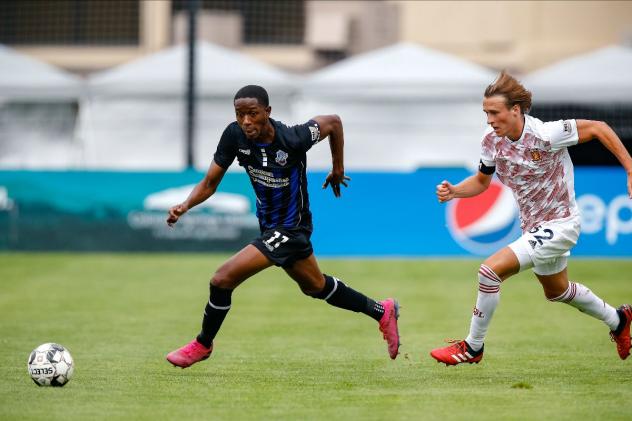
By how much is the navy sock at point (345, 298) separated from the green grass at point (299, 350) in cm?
46

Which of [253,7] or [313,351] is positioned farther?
[253,7]

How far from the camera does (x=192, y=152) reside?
64.2 ft

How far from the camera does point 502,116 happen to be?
786cm

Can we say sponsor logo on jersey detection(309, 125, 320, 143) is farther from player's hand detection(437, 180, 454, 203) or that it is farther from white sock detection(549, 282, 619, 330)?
white sock detection(549, 282, 619, 330)

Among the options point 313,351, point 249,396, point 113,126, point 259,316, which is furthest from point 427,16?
point 249,396

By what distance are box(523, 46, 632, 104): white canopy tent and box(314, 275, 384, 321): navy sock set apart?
1415cm

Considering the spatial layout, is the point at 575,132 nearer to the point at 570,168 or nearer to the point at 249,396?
the point at 570,168

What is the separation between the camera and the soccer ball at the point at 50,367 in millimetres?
7523

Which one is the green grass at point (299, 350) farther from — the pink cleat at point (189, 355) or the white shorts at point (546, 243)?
the white shorts at point (546, 243)

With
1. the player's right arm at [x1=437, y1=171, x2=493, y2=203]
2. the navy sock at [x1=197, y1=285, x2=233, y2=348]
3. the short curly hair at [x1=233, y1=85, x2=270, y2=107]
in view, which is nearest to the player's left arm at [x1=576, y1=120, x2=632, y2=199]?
the player's right arm at [x1=437, y1=171, x2=493, y2=203]

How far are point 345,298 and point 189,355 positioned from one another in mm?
1289

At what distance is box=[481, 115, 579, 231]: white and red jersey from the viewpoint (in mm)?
7863

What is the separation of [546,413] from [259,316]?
5895 mm

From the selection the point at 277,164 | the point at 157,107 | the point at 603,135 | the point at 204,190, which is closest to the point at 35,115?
the point at 157,107
